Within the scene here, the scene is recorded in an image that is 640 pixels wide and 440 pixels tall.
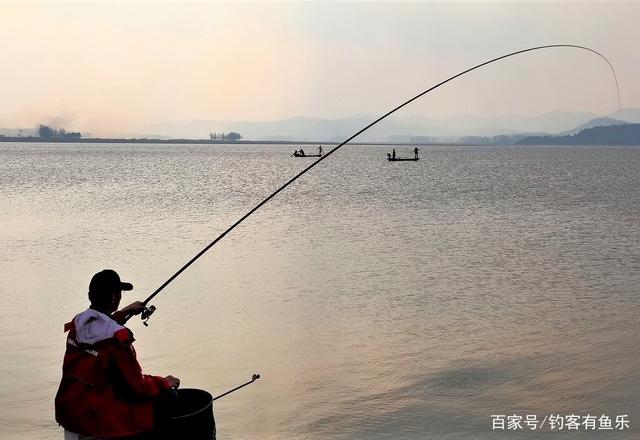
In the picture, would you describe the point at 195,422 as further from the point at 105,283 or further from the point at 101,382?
the point at 105,283

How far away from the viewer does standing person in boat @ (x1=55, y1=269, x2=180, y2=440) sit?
3.25m

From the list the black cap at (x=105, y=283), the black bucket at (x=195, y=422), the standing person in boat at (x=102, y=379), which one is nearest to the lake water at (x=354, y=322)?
the black bucket at (x=195, y=422)

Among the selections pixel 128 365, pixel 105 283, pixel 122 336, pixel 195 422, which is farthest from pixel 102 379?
pixel 195 422

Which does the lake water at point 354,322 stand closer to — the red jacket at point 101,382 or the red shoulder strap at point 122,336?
the red jacket at point 101,382

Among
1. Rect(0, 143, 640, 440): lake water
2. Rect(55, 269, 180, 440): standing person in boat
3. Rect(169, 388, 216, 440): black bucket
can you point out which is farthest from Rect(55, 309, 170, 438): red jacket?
Rect(0, 143, 640, 440): lake water

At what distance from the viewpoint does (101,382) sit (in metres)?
3.29

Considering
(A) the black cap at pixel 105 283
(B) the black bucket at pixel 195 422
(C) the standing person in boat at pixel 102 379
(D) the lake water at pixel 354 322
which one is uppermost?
(A) the black cap at pixel 105 283

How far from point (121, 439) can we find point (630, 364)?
24.5ft

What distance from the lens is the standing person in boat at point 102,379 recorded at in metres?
3.25

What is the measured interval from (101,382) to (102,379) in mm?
18

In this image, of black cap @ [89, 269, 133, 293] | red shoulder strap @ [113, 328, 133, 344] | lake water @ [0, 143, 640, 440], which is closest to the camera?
red shoulder strap @ [113, 328, 133, 344]

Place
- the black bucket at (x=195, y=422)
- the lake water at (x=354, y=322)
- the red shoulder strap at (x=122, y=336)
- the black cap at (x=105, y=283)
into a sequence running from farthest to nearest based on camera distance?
1. the lake water at (x=354, y=322)
2. the black bucket at (x=195, y=422)
3. the black cap at (x=105, y=283)
4. the red shoulder strap at (x=122, y=336)

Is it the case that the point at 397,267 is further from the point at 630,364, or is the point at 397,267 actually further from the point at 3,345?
the point at 3,345

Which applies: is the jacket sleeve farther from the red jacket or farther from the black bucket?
the black bucket
